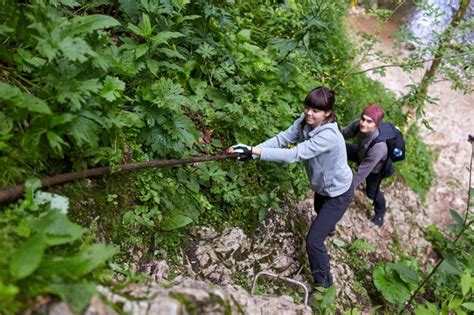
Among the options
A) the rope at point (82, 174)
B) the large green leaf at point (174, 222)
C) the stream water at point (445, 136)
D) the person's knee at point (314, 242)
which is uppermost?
the rope at point (82, 174)

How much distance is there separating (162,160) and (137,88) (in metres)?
0.89

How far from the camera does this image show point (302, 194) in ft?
21.9

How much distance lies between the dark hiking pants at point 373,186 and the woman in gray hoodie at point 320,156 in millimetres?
1368

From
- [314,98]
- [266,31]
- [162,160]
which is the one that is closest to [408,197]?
[266,31]

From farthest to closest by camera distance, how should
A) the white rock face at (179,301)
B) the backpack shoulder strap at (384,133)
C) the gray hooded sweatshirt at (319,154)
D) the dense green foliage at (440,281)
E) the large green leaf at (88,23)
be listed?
1. the backpack shoulder strap at (384,133)
2. the dense green foliage at (440,281)
3. the gray hooded sweatshirt at (319,154)
4. the large green leaf at (88,23)
5. the white rock face at (179,301)

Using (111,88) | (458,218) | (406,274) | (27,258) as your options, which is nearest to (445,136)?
(458,218)

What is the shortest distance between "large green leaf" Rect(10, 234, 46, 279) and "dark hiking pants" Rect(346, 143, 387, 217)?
5.08m

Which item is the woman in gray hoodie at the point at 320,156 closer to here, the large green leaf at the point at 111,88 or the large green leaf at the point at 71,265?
the large green leaf at the point at 111,88

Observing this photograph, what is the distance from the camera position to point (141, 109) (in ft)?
16.2

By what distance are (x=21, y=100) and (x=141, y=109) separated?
1.53 meters

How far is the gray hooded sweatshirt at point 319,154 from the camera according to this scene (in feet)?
15.6

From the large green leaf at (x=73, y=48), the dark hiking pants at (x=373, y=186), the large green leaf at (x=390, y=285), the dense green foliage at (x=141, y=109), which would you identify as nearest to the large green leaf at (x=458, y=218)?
the large green leaf at (x=390, y=285)

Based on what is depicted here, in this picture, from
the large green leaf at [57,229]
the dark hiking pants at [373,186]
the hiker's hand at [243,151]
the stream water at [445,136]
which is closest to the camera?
the large green leaf at [57,229]

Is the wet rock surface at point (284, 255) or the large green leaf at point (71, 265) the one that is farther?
the wet rock surface at point (284, 255)
